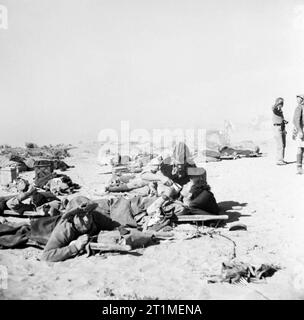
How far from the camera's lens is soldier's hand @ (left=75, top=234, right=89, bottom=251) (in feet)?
18.6

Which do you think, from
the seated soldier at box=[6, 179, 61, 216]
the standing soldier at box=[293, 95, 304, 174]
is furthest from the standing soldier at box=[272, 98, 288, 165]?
the seated soldier at box=[6, 179, 61, 216]

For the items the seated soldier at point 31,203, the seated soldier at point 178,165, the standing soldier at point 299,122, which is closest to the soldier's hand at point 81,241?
the seated soldier at point 31,203

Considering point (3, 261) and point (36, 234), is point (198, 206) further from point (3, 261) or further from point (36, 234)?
point (3, 261)

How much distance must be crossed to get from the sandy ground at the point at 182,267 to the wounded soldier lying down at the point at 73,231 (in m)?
0.17

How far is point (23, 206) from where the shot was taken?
7953mm

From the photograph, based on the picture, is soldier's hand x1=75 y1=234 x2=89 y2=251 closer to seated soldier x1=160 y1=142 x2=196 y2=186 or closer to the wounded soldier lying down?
the wounded soldier lying down

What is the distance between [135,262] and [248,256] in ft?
5.06

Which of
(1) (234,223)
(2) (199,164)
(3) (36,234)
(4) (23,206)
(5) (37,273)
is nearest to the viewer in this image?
(5) (37,273)

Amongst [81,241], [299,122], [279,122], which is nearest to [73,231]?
[81,241]

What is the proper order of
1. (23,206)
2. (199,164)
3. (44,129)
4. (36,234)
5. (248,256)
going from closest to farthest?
(248,256) → (36,234) → (23,206) → (199,164) → (44,129)

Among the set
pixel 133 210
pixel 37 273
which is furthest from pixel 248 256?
pixel 37 273

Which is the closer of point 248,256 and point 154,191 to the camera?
point 248,256

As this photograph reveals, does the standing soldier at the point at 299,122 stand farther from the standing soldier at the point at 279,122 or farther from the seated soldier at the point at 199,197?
the seated soldier at the point at 199,197

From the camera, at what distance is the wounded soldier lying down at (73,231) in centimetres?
562
